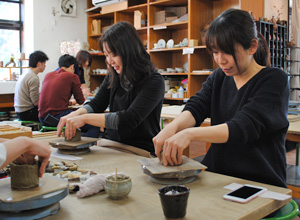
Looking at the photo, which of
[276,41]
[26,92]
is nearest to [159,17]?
[276,41]

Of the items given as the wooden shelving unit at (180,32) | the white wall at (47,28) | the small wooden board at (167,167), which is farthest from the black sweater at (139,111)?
the white wall at (47,28)

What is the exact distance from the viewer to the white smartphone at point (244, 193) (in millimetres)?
979

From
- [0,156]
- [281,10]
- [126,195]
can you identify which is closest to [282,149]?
[126,195]

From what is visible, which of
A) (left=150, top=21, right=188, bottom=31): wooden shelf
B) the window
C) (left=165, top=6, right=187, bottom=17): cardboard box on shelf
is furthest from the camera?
the window

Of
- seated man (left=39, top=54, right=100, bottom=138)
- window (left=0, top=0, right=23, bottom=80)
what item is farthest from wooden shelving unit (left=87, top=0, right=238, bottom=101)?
seated man (left=39, top=54, right=100, bottom=138)

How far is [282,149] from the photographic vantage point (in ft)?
4.33

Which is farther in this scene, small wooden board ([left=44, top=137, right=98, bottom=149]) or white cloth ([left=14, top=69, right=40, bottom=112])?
white cloth ([left=14, top=69, right=40, bottom=112])

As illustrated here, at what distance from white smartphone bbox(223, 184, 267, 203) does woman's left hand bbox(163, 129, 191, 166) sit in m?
0.23

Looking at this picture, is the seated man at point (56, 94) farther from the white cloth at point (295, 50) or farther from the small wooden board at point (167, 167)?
the white cloth at point (295, 50)

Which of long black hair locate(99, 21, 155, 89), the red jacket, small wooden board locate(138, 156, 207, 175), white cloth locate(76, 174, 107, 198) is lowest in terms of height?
white cloth locate(76, 174, 107, 198)

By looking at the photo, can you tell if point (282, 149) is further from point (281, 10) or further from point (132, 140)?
point (281, 10)

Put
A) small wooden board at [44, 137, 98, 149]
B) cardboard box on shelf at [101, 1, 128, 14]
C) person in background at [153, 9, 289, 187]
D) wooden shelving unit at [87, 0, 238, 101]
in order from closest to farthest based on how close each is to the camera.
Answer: person in background at [153, 9, 289, 187]
small wooden board at [44, 137, 98, 149]
wooden shelving unit at [87, 0, 238, 101]
cardboard box on shelf at [101, 1, 128, 14]

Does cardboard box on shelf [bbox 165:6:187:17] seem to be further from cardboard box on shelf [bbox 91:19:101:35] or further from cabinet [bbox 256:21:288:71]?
cardboard box on shelf [bbox 91:19:101:35]

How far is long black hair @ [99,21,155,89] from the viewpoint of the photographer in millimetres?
1856
